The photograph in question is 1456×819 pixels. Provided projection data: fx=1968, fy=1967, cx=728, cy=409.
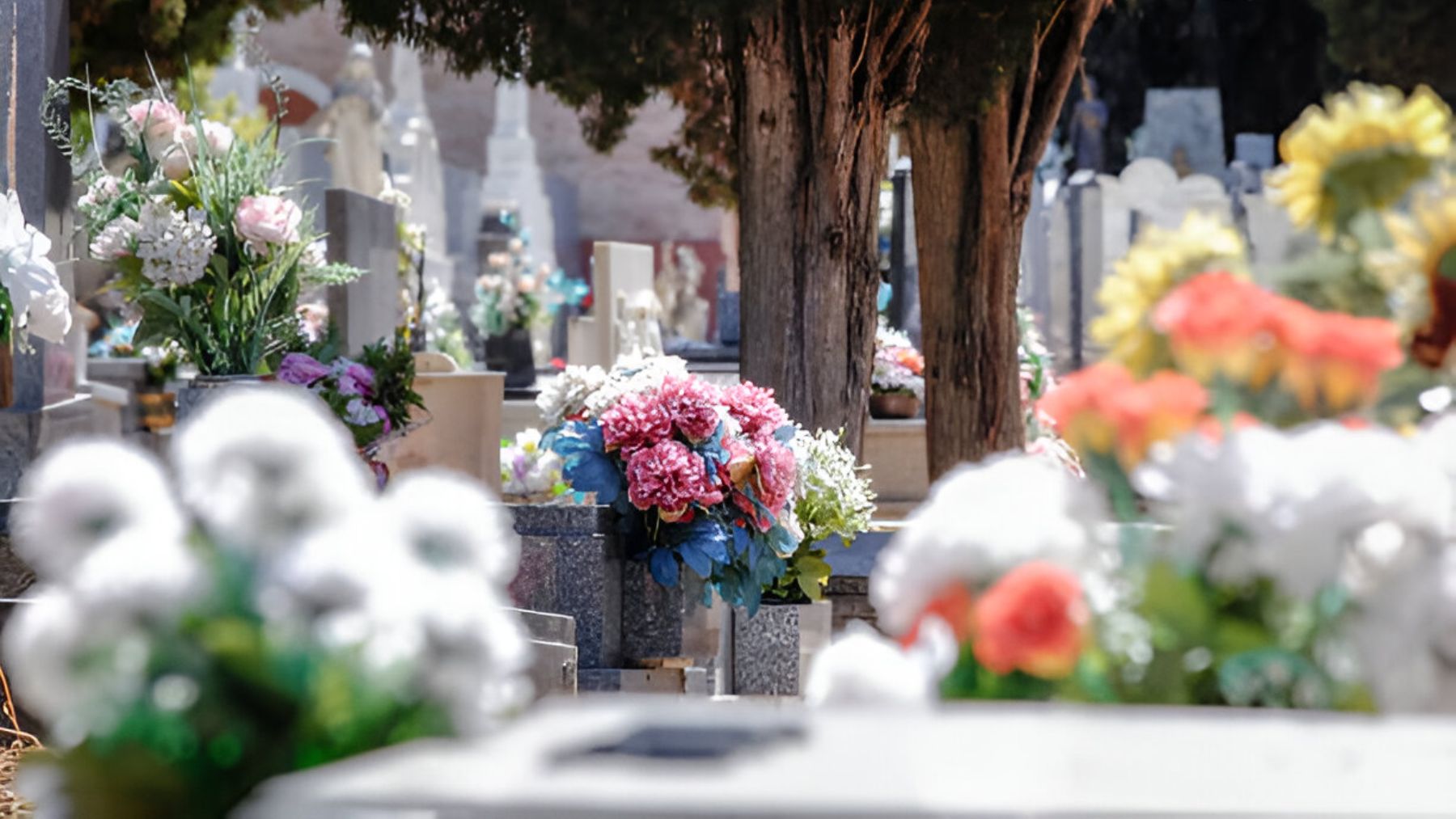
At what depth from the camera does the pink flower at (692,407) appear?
5.80 m

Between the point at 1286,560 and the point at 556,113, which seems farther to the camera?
the point at 556,113

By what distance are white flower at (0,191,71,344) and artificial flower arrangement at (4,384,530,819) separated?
110 inches

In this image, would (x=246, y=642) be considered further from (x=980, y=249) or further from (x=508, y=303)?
(x=508, y=303)

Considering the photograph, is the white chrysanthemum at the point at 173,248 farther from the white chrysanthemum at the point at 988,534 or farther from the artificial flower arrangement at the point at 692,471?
the white chrysanthemum at the point at 988,534

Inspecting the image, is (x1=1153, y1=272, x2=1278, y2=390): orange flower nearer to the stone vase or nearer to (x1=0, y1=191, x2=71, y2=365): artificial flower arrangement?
(x1=0, y1=191, x2=71, y2=365): artificial flower arrangement

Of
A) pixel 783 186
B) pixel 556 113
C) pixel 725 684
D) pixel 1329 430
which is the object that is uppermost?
pixel 556 113

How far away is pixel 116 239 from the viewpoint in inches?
231

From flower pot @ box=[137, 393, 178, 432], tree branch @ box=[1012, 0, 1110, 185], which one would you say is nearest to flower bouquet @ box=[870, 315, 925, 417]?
tree branch @ box=[1012, 0, 1110, 185]

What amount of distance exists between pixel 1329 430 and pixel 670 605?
4.61 meters

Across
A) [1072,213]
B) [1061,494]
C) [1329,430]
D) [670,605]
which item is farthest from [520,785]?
[1072,213]

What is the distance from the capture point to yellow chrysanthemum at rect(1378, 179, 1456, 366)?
190cm

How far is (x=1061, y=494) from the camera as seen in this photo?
168 cm

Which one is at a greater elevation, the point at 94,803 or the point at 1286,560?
the point at 1286,560

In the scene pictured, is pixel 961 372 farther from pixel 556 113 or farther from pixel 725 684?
pixel 556 113
